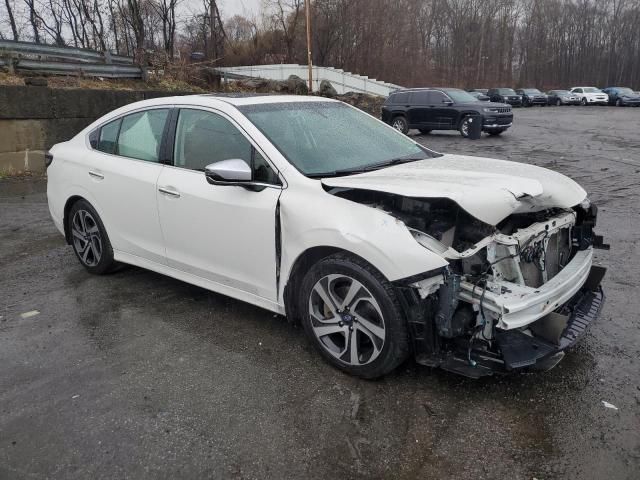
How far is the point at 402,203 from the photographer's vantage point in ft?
10.6

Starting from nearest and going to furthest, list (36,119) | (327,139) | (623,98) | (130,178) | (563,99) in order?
(327,139) < (130,178) < (36,119) < (623,98) < (563,99)

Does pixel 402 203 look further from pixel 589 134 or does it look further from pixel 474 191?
pixel 589 134

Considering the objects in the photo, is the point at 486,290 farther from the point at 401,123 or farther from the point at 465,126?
the point at 401,123

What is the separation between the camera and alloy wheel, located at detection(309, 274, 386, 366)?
297cm

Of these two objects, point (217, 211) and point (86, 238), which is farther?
point (86, 238)

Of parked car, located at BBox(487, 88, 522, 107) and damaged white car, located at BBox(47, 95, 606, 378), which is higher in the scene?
damaged white car, located at BBox(47, 95, 606, 378)

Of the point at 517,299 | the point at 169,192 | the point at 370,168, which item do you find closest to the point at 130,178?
the point at 169,192

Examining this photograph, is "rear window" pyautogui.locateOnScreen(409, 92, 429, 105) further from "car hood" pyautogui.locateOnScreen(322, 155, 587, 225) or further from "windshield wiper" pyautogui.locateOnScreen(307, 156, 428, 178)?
"car hood" pyautogui.locateOnScreen(322, 155, 587, 225)

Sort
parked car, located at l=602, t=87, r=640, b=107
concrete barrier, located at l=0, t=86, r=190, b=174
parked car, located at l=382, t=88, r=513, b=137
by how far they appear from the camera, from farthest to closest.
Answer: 1. parked car, located at l=602, t=87, r=640, b=107
2. parked car, located at l=382, t=88, r=513, b=137
3. concrete barrier, located at l=0, t=86, r=190, b=174

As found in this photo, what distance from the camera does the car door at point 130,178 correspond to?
4.14 m

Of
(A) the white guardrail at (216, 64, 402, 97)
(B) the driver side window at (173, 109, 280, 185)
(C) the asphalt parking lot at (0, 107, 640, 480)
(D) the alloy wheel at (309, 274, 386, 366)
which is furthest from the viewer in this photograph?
(A) the white guardrail at (216, 64, 402, 97)

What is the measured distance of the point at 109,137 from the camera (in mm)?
4680

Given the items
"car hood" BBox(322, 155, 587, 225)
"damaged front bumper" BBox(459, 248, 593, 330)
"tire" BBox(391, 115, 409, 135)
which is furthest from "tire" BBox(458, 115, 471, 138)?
"damaged front bumper" BBox(459, 248, 593, 330)

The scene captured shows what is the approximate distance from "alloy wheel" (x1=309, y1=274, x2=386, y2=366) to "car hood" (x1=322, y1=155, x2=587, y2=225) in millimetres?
590
